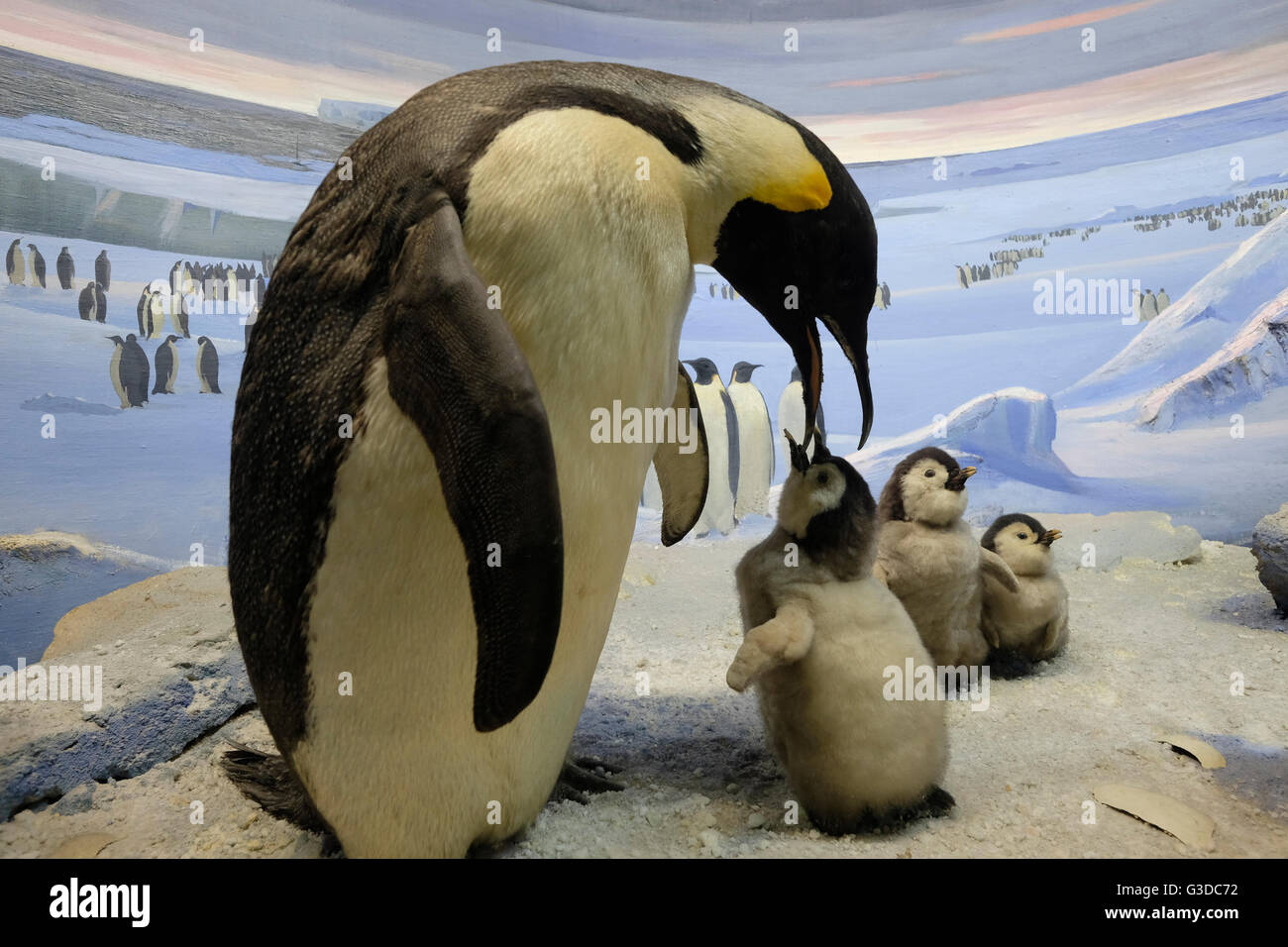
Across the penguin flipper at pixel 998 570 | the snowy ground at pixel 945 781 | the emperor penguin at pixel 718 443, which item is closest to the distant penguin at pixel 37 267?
the snowy ground at pixel 945 781

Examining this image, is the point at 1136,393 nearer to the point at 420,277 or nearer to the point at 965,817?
the point at 965,817

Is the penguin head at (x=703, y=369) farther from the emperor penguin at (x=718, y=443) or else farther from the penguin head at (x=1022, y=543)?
the penguin head at (x=1022, y=543)

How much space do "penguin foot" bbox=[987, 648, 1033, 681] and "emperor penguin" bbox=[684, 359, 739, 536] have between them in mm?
2801

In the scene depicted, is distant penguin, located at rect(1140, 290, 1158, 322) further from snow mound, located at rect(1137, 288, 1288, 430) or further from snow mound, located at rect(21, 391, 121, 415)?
snow mound, located at rect(21, 391, 121, 415)

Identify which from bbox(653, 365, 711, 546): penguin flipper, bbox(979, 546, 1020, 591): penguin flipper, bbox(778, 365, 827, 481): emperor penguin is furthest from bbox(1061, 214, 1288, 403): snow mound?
bbox(653, 365, 711, 546): penguin flipper

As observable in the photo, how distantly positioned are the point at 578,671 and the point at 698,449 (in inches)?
25.9

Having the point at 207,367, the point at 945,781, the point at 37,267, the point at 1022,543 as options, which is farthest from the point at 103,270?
the point at 1022,543

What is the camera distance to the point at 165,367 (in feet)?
9.68

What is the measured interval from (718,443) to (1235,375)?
9.18 ft

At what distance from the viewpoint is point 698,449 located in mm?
1894

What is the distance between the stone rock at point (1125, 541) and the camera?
12.0ft

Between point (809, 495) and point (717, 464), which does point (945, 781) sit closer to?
point (809, 495)

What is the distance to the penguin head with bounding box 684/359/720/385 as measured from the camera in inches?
209
